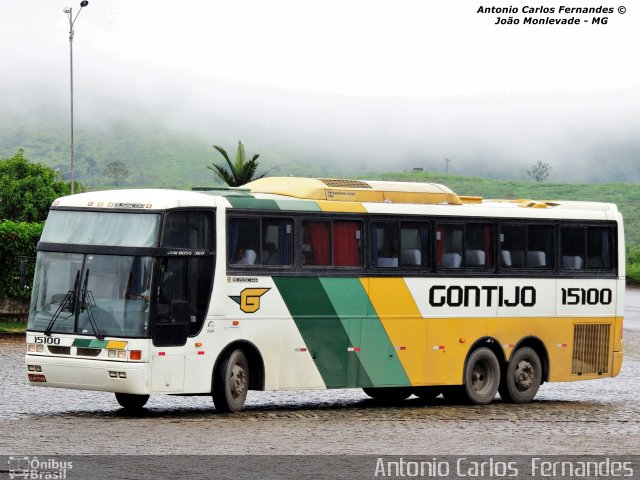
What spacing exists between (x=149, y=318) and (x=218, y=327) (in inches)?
48.6

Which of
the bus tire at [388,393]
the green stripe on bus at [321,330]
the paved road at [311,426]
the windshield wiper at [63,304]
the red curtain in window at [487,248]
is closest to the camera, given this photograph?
the paved road at [311,426]

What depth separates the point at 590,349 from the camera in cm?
2594

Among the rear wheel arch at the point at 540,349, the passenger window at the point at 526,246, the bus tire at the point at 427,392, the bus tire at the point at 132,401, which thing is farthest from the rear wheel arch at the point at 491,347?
the bus tire at the point at 132,401

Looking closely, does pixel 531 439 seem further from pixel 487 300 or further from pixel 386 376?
pixel 487 300

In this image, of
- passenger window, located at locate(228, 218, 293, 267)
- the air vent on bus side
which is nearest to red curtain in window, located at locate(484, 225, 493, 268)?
the air vent on bus side

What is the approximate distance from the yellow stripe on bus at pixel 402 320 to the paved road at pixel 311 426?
2.38ft

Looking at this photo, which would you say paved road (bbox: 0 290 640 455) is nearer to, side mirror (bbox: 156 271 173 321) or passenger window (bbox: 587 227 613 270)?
side mirror (bbox: 156 271 173 321)

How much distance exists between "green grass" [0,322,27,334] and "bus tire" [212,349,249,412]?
64.5 feet

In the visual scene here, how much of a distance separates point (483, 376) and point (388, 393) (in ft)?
5.40

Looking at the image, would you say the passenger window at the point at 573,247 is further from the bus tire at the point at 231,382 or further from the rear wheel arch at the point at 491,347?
the bus tire at the point at 231,382

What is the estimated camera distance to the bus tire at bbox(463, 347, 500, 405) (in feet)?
79.0

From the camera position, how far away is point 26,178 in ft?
442

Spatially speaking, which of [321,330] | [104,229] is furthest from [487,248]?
[104,229]

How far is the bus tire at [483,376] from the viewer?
79.0 ft
